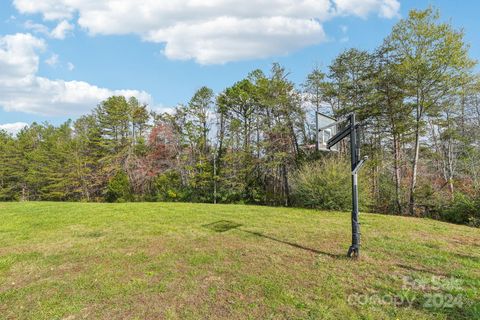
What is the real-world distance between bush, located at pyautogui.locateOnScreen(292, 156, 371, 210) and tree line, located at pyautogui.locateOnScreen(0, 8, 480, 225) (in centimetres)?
4

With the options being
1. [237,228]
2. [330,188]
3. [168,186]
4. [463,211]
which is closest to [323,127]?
[237,228]

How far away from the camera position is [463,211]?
8789 millimetres

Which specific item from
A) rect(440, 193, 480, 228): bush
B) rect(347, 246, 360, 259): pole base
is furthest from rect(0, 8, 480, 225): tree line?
rect(347, 246, 360, 259): pole base

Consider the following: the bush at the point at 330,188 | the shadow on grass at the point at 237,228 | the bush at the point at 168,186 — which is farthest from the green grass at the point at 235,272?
the bush at the point at 168,186

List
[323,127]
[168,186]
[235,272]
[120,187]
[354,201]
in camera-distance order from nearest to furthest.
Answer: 1. [235,272]
2. [354,201]
3. [323,127]
4. [168,186]
5. [120,187]

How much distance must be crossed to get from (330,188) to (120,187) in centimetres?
1571

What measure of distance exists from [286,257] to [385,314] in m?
1.88

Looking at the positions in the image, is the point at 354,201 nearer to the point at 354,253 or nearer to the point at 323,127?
the point at 354,253

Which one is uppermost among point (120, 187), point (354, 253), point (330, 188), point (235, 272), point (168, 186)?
point (330, 188)

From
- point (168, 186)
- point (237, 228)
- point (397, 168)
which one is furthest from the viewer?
point (168, 186)

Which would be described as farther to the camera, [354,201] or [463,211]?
[463,211]

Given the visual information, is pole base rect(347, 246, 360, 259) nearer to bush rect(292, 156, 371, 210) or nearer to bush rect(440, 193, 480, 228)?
bush rect(292, 156, 371, 210)

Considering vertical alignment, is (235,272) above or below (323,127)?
below

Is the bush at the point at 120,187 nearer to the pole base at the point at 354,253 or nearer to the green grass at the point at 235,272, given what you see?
the green grass at the point at 235,272
